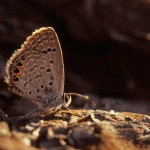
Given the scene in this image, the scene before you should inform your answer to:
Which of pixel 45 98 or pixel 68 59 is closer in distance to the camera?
pixel 45 98

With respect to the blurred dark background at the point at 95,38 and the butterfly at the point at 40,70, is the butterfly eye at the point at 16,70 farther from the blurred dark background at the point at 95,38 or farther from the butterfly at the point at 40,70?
the blurred dark background at the point at 95,38

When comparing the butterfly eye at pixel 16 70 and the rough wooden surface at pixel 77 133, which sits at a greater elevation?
the butterfly eye at pixel 16 70

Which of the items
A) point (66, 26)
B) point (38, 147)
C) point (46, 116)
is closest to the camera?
point (38, 147)

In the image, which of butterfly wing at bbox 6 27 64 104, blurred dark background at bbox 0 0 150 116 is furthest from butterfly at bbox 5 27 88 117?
blurred dark background at bbox 0 0 150 116

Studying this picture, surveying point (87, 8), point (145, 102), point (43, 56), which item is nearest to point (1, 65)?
point (43, 56)

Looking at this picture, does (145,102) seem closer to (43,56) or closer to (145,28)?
(145,28)

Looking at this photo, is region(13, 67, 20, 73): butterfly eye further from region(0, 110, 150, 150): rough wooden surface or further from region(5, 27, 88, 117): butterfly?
region(0, 110, 150, 150): rough wooden surface

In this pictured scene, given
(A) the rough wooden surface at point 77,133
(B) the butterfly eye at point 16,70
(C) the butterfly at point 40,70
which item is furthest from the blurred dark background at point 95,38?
(A) the rough wooden surface at point 77,133
